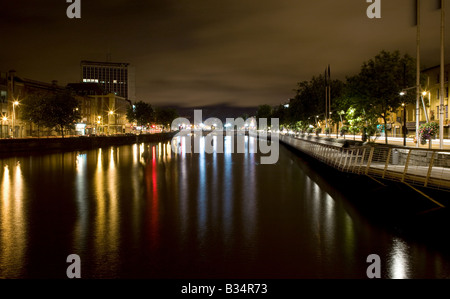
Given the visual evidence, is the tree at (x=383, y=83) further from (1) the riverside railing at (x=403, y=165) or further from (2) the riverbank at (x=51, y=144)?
(2) the riverbank at (x=51, y=144)

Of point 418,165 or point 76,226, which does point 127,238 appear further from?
point 418,165

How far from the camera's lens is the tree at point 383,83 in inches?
1353

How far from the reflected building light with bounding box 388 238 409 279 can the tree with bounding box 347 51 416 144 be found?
3004 centimetres

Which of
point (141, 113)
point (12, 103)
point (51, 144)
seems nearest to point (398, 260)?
point (51, 144)

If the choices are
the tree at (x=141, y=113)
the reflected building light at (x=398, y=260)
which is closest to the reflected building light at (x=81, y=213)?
the reflected building light at (x=398, y=260)

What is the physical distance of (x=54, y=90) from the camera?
260 feet

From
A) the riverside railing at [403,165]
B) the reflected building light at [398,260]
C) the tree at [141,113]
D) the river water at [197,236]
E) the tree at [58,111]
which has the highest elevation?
the tree at [141,113]

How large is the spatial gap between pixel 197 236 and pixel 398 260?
11.3 ft

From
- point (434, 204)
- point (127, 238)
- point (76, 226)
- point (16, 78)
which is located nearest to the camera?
point (127, 238)

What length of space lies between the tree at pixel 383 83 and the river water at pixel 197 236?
Answer: 23.9 meters

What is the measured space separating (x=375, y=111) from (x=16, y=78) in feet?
194

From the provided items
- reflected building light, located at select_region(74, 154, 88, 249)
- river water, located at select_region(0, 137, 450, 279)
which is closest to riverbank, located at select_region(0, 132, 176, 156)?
reflected building light, located at select_region(74, 154, 88, 249)

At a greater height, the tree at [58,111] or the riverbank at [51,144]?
the tree at [58,111]
